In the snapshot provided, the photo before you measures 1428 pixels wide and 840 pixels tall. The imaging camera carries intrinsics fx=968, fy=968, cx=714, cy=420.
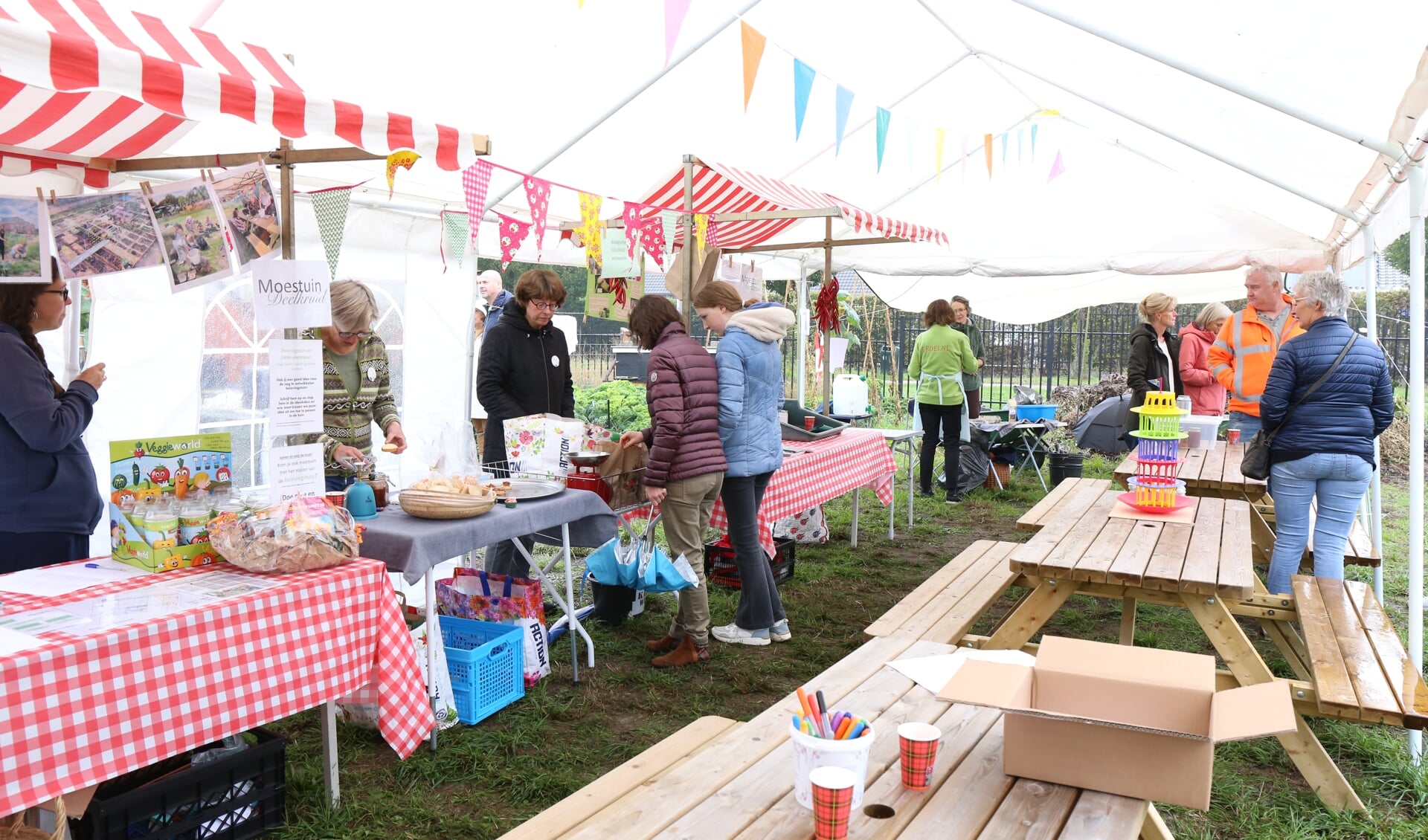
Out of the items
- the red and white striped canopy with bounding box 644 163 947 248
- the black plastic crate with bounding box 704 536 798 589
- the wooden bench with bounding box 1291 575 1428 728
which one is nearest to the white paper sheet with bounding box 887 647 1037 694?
the wooden bench with bounding box 1291 575 1428 728

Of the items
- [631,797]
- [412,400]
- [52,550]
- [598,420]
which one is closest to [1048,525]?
[631,797]

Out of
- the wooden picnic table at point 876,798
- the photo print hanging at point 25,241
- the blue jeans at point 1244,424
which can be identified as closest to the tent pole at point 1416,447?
the blue jeans at point 1244,424

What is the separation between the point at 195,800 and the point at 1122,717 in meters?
2.17

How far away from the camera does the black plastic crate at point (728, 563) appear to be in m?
5.25

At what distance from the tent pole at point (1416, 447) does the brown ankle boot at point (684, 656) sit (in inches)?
99.4

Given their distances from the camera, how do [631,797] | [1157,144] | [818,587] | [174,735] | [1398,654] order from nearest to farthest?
[631,797] < [174,735] < [1398,654] < [818,587] < [1157,144]

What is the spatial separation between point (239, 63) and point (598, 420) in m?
4.72

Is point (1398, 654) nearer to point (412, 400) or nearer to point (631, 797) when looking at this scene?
point (631, 797)

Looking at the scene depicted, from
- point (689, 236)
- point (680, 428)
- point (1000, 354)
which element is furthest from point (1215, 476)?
point (1000, 354)

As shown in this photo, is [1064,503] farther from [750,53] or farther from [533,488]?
[750,53]

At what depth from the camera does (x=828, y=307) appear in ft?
21.9

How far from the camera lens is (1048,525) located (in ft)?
11.7

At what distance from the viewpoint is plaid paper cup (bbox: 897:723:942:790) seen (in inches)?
57.6

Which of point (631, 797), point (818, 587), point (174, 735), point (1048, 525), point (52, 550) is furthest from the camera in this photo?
point (818, 587)
